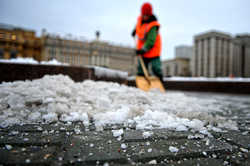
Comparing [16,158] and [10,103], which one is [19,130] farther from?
[10,103]

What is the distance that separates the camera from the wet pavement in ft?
2.39

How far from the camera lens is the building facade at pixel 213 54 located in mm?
47281

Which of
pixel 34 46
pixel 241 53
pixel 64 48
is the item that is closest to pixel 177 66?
pixel 241 53

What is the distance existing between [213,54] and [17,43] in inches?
2138

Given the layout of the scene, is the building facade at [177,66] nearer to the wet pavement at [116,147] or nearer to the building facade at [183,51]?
the building facade at [183,51]

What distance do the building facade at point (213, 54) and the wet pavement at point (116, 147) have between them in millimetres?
50772

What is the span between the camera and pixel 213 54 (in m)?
48.6

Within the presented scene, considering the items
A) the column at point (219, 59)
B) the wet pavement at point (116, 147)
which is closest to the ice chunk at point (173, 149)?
the wet pavement at point (116, 147)

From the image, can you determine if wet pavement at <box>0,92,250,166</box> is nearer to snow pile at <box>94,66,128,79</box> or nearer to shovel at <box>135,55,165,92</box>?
snow pile at <box>94,66,128,79</box>

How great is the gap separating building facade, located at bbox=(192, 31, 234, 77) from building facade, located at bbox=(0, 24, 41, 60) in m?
49.3

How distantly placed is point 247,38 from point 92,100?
61.9 m

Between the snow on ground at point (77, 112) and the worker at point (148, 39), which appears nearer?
the snow on ground at point (77, 112)

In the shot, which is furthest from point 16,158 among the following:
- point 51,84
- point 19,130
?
point 51,84

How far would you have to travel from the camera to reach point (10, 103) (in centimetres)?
147
